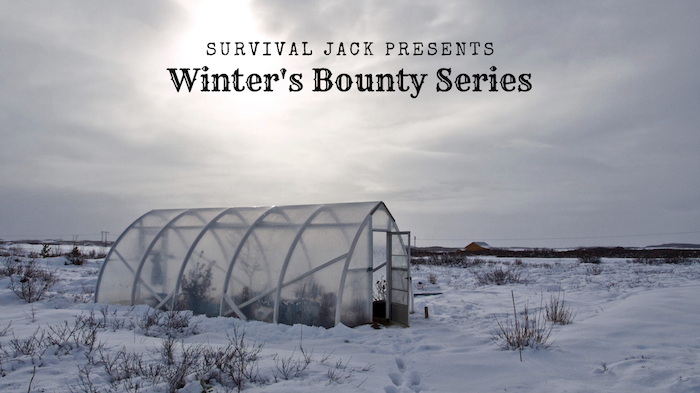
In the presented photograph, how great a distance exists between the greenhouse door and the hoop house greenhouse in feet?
0.10

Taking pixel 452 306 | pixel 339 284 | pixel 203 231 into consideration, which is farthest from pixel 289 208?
pixel 452 306

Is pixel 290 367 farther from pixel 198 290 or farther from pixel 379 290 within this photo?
pixel 379 290

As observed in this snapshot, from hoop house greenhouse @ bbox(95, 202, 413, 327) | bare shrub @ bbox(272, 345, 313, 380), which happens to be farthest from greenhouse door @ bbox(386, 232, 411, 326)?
bare shrub @ bbox(272, 345, 313, 380)

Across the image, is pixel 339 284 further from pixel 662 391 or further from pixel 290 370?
pixel 662 391

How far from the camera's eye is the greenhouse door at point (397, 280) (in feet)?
39.1

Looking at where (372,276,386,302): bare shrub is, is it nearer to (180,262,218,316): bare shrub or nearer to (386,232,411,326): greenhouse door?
(386,232,411,326): greenhouse door

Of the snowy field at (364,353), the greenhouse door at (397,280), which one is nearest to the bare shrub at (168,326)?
the snowy field at (364,353)

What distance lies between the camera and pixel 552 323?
10.4m

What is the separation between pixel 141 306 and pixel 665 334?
13783 millimetres

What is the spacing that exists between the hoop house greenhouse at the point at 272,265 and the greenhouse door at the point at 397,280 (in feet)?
0.10

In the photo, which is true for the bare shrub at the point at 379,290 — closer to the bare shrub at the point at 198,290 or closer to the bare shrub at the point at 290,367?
the bare shrub at the point at 198,290

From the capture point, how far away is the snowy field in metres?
6.06

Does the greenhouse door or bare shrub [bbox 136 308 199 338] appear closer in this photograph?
bare shrub [bbox 136 308 199 338]

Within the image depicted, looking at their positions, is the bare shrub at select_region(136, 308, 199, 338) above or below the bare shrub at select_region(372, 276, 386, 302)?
below
